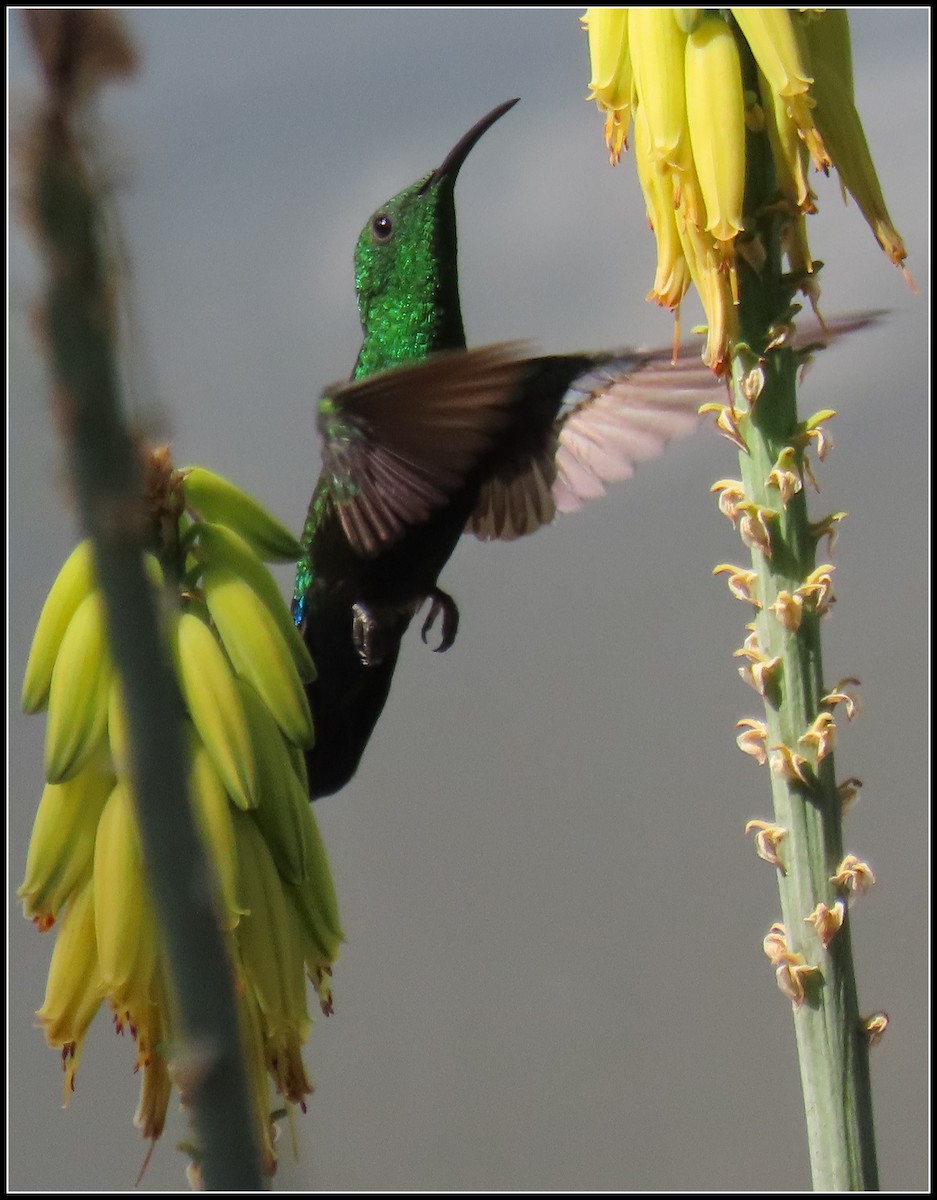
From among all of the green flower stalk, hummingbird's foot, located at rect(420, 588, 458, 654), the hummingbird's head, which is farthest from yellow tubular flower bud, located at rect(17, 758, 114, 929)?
the hummingbird's head

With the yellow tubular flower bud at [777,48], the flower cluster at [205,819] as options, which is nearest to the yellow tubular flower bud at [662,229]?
the yellow tubular flower bud at [777,48]

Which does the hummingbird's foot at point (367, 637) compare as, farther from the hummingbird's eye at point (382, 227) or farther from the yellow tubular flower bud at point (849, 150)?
the yellow tubular flower bud at point (849, 150)

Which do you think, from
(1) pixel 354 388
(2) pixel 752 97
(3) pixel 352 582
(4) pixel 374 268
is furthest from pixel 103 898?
(4) pixel 374 268

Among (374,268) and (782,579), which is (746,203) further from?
(374,268)

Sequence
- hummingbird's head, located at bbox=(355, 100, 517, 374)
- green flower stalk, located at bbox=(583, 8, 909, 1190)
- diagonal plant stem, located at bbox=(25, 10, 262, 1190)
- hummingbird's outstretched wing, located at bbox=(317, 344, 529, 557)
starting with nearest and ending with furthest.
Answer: diagonal plant stem, located at bbox=(25, 10, 262, 1190), green flower stalk, located at bbox=(583, 8, 909, 1190), hummingbird's outstretched wing, located at bbox=(317, 344, 529, 557), hummingbird's head, located at bbox=(355, 100, 517, 374)

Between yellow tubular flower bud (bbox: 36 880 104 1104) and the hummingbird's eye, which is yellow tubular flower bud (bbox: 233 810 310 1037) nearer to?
yellow tubular flower bud (bbox: 36 880 104 1104)
